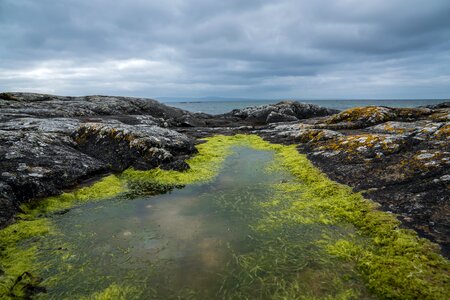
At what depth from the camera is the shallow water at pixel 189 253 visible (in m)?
5.69

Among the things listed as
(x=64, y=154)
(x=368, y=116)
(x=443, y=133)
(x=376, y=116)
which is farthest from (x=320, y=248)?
(x=368, y=116)

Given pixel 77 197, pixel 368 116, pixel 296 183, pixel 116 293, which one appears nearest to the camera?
pixel 116 293

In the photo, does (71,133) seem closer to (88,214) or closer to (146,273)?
(88,214)

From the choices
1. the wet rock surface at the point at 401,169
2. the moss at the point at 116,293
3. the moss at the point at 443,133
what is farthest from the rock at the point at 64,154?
the moss at the point at 443,133

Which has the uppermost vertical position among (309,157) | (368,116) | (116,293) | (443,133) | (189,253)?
(368,116)

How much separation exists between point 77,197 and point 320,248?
365 inches

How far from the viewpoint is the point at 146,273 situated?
6.13 meters

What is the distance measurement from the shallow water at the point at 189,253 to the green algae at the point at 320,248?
0.05 meters

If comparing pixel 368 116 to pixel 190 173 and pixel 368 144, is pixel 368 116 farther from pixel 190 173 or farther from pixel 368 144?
pixel 190 173

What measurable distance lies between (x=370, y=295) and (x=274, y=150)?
15.3m

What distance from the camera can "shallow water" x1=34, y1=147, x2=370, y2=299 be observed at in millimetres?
5691

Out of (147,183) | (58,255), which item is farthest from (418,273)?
(147,183)

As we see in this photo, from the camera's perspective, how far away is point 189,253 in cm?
683

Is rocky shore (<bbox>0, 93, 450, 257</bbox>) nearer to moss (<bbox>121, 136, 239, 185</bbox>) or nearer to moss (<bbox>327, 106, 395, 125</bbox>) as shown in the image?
moss (<bbox>327, 106, 395, 125</bbox>)
